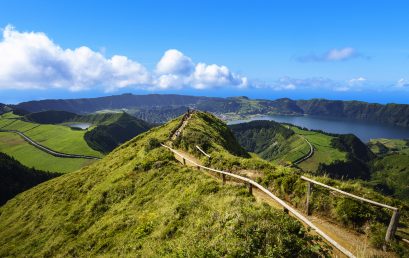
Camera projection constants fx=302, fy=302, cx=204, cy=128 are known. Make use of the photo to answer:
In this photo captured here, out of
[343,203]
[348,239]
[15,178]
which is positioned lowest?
[15,178]

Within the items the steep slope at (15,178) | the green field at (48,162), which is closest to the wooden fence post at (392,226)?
the steep slope at (15,178)

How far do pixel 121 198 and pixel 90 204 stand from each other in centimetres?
440

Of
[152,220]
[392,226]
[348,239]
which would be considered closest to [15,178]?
[152,220]

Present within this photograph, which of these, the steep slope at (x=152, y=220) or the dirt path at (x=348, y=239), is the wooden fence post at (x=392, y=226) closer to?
the dirt path at (x=348, y=239)

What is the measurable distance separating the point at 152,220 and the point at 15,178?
413 feet

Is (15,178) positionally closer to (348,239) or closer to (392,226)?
(348,239)

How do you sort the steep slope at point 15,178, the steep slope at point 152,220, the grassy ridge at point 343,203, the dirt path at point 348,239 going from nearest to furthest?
1. the dirt path at point 348,239
2. the steep slope at point 152,220
3. the grassy ridge at point 343,203
4. the steep slope at point 15,178

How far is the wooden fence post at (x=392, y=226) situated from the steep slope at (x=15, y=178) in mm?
119684

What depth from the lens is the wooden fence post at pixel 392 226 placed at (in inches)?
550

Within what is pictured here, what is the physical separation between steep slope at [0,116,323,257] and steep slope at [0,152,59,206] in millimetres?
73214

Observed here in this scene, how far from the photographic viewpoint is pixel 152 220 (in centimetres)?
2180

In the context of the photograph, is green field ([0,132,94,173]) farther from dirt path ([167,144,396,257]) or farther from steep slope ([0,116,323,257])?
dirt path ([167,144,396,257])

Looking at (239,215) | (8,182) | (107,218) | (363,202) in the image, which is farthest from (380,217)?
(8,182)

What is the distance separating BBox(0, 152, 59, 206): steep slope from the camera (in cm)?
10991
